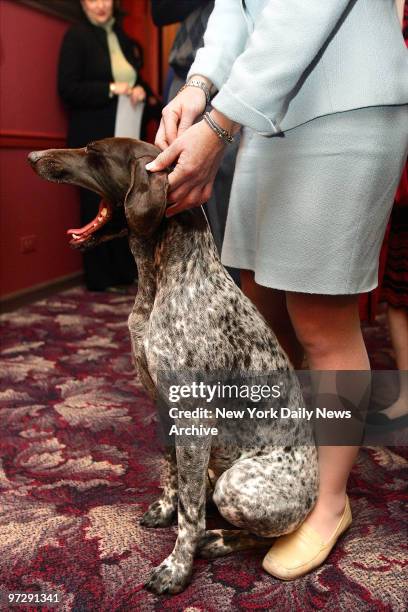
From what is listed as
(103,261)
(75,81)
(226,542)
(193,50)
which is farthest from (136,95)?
(226,542)

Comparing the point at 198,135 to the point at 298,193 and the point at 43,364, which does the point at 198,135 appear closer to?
the point at 298,193

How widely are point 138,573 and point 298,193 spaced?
3.15 ft

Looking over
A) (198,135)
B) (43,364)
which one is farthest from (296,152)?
(43,364)

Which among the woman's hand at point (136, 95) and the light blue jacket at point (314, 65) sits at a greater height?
the woman's hand at point (136, 95)

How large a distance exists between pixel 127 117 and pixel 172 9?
7.10 feet

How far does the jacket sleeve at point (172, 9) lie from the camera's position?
227cm

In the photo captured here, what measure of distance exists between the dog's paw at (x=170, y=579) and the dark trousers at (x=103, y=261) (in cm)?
325

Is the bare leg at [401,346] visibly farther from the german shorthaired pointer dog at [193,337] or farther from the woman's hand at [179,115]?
the woman's hand at [179,115]

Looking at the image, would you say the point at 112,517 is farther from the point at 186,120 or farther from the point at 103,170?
the point at 186,120

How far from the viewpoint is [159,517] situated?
1.65m

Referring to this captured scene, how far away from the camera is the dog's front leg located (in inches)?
54.4

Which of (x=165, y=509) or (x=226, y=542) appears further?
(x=165, y=509)

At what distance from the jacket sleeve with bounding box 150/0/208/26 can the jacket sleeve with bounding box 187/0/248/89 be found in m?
0.87

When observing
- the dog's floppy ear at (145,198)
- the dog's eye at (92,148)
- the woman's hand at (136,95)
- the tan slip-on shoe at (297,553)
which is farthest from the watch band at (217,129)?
the woman's hand at (136,95)
